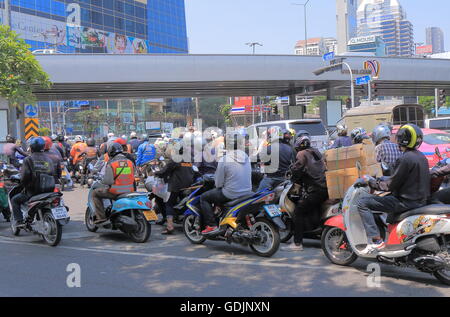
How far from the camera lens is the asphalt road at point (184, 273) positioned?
17.6 ft

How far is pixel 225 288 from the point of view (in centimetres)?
546

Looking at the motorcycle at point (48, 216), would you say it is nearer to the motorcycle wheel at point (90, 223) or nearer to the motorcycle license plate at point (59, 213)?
the motorcycle license plate at point (59, 213)

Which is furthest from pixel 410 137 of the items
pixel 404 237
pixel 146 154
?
pixel 146 154

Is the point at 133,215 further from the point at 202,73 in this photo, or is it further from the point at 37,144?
the point at 202,73

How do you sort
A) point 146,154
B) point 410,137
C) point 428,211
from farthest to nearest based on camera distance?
point 146,154, point 410,137, point 428,211

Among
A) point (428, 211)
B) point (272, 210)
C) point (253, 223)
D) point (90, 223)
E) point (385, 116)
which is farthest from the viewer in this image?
point (385, 116)

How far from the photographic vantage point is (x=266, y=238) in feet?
22.8

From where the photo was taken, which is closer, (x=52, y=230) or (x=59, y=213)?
(x=59, y=213)

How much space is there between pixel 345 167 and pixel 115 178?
3744 millimetres

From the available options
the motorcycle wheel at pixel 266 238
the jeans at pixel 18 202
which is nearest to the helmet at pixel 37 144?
the jeans at pixel 18 202

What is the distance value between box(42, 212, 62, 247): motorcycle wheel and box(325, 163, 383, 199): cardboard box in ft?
13.9
